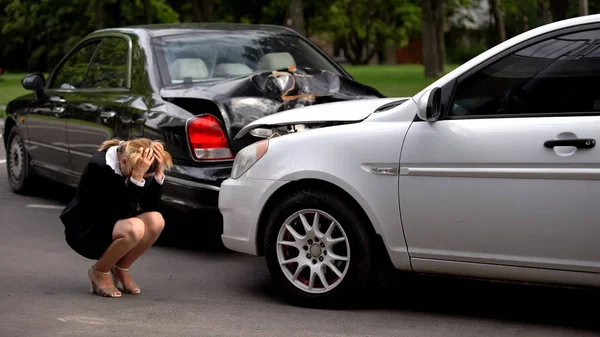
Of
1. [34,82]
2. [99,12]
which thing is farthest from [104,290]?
[99,12]

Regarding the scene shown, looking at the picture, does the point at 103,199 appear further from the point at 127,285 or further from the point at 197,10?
the point at 197,10

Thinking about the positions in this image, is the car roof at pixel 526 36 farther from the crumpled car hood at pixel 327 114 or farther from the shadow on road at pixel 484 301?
the shadow on road at pixel 484 301

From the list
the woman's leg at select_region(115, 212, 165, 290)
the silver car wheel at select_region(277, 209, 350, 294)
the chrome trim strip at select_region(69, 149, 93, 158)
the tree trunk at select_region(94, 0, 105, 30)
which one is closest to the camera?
the silver car wheel at select_region(277, 209, 350, 294)

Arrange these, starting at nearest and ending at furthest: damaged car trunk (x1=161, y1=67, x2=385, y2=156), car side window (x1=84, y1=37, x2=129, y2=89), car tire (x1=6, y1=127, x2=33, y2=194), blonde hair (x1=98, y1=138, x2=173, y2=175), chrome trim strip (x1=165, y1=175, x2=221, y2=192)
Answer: blonde hair (x1=98, y1=138, x2=173, y2=175) → chrome trim strip (x1=165, y1=175, x2=221, y2=192) → damaged car trunk (x1=161, y1=67, x2=385, y2=156) → car side window (x1=84, y1=37, x2=129, y2=89) → car tire (x1=6, y1=127, x2=33, y2=194)

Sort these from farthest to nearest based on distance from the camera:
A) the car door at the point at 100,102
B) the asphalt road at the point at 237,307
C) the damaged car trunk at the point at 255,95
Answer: the car door at the point at 100,102
the damaged car trunk at the point at 255,95
the asphalt road at the point at 237,307

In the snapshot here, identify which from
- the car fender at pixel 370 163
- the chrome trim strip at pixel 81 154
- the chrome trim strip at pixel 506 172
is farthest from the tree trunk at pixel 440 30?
the chrome trim strip at pixel 506 172

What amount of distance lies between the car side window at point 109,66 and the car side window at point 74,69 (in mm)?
178

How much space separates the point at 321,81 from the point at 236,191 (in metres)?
2.04

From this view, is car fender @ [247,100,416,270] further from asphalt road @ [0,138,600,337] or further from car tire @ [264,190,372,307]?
asphalt road @ [0,138,600,337]

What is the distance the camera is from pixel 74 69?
9750 mm

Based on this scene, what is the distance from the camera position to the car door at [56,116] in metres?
9.39

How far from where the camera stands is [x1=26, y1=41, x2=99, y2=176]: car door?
9.39 metres

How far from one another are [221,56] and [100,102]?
106 centimetres

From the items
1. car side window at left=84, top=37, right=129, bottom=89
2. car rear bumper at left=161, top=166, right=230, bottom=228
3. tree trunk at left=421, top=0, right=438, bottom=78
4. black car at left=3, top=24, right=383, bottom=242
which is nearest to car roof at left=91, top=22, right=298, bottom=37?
black car at left=3, top=24, right=383, bottom=242
